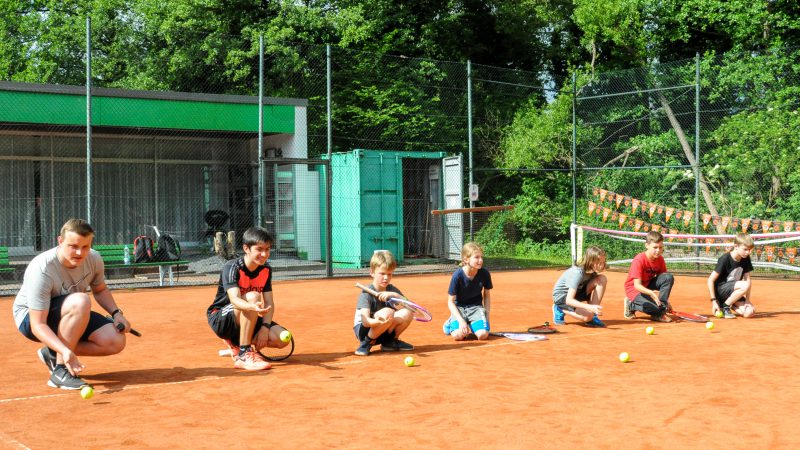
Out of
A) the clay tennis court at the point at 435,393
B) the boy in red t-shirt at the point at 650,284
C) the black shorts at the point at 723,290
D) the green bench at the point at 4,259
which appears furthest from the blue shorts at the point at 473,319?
the green bench at the point at 4,259

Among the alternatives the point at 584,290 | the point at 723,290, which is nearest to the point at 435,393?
the point at 584,290

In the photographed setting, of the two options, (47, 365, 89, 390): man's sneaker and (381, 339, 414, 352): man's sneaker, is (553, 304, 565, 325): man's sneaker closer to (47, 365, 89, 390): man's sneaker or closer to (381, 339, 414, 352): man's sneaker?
(381, 339, 414, 352): man's sneaker

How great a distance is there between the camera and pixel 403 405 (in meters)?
5.38

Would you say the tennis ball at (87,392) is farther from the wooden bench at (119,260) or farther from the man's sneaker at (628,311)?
the wooden bench at (119,260)

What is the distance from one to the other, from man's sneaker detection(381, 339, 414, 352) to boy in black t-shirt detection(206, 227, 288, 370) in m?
1.07

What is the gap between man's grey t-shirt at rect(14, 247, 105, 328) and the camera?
5.95 meters

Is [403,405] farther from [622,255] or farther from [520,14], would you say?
[520,14]

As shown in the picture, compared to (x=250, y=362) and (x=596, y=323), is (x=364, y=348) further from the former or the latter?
(x=596, y=323)

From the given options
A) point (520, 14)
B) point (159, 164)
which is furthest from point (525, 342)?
point (520, 14)

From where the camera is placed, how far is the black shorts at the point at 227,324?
22.4ft

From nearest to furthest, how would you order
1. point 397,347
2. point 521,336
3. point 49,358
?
1. point 49,358
2. point 397,347
3. point 521,336

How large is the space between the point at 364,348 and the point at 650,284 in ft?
13.5

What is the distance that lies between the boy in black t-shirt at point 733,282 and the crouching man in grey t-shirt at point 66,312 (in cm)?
688

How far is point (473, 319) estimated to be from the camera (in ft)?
27.6
